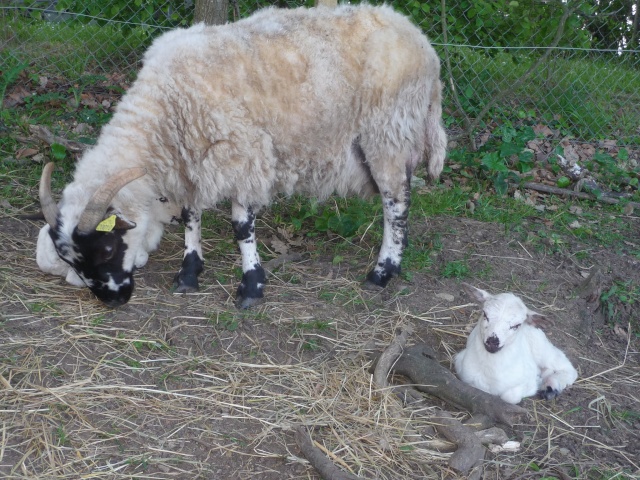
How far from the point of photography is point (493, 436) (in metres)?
3.29

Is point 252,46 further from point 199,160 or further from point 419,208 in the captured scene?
point 419,208

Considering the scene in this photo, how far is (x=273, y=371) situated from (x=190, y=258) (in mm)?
1167

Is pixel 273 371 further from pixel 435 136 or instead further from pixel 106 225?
pixel 435 136

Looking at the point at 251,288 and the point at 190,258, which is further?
the point at 190,258

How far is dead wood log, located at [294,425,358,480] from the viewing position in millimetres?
2918

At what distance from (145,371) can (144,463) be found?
2.28 ft

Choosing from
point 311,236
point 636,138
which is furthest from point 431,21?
point 311,236

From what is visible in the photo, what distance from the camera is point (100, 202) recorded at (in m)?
3.81

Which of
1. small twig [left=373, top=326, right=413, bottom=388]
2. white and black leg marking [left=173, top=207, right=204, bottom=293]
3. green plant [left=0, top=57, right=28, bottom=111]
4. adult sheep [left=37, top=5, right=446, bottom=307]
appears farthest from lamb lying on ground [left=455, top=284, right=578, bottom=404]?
green plant [left=0, top=57, right=28, bottom=111]

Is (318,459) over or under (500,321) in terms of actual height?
under

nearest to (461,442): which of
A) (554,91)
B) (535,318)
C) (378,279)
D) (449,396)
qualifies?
(449,396)

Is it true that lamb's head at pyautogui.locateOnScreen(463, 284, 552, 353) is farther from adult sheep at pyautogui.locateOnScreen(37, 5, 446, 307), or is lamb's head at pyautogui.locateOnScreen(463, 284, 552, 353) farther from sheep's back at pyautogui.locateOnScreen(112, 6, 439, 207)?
sheep's back at pyautogui.locateOnScreen(112, 6, 439, 207)

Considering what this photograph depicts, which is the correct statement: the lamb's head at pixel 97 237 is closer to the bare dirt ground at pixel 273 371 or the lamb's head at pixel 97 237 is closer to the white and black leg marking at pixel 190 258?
the bare dirt ground at pixel 273 371

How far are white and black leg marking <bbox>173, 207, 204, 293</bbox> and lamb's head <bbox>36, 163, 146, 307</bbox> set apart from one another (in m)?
0.44
